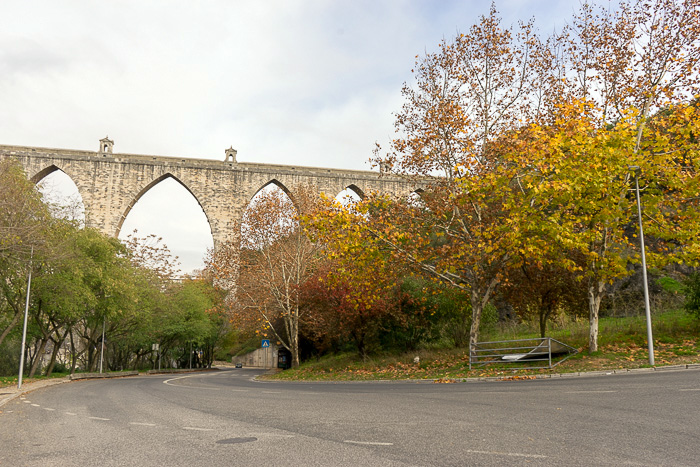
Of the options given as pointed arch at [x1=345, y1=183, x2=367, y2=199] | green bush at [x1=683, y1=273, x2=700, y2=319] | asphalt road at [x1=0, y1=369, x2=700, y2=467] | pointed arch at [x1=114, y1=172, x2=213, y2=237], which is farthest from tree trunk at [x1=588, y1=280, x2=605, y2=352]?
pointed arch at [x1=114, y1=172, x2=213, y2=237]

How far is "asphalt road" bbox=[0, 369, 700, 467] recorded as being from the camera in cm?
498

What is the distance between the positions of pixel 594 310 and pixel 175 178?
4240 centimetres

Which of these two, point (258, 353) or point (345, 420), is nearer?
point (345, 420)

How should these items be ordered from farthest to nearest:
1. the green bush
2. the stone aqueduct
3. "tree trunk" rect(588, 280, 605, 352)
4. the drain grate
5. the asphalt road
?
1. the stone aqueduct
2. the green bush
3. "tree trunk" rect(588, 280, 605, 352)
4. the drain grate
5. the asphalt road

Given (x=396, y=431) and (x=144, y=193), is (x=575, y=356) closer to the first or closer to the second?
(x=396, y=431)

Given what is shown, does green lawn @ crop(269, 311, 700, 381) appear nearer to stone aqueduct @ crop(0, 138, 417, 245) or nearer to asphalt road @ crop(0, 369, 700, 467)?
asphalt road @ crop(0, 369, 700, 467)

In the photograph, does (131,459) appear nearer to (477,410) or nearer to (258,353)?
(477,410)

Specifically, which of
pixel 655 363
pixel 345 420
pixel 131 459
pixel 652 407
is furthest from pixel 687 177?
pixel 131 459

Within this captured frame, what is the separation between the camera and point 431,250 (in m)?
17.4

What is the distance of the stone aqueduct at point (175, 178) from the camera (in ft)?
155

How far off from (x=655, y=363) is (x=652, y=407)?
A: 780 centimetres

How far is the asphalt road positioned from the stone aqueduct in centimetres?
3648

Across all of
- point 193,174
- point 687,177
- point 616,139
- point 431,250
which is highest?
point 193,174

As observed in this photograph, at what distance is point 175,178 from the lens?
49969 mm
